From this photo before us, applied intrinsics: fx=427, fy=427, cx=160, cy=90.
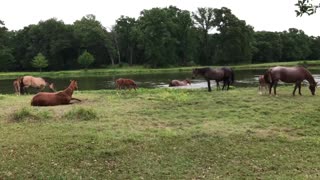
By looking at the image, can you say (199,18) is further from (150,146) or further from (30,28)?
(150,146)

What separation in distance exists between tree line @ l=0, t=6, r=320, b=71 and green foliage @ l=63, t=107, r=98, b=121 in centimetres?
8107

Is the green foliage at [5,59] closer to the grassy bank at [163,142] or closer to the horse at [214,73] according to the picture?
the horse at [214,73]

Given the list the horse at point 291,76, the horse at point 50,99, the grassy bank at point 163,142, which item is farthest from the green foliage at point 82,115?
the horse at point 291,76

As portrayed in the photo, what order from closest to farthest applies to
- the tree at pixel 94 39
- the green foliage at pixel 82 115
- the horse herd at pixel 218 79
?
the green foliage at pixel 82 115
the horse herd at pixel 218 79
the tree at pixel 94 39

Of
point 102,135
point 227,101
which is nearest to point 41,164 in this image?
point 102,135

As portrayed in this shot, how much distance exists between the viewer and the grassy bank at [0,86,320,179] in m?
9.09

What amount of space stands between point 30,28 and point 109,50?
22.4 metres

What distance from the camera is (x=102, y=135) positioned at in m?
11.3

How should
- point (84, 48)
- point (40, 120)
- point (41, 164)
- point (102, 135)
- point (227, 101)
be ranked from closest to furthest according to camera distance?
point (41, 164) → point (102, 135) → point (40, 120) → point (227, 101) → point (84, 48)

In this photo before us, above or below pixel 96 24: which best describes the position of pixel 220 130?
below

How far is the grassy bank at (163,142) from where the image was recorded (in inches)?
358

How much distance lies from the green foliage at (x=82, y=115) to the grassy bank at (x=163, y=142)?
0.03m

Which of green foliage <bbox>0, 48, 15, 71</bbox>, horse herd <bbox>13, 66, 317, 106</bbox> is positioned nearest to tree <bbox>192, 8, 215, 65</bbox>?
green foliage <bbox>0, 48, 15, 71</bbox>

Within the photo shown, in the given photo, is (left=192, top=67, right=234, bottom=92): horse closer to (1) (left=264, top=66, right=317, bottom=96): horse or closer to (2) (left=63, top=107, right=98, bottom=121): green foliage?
(1) (left=264, top=66, right=317, bottom=96): horse
